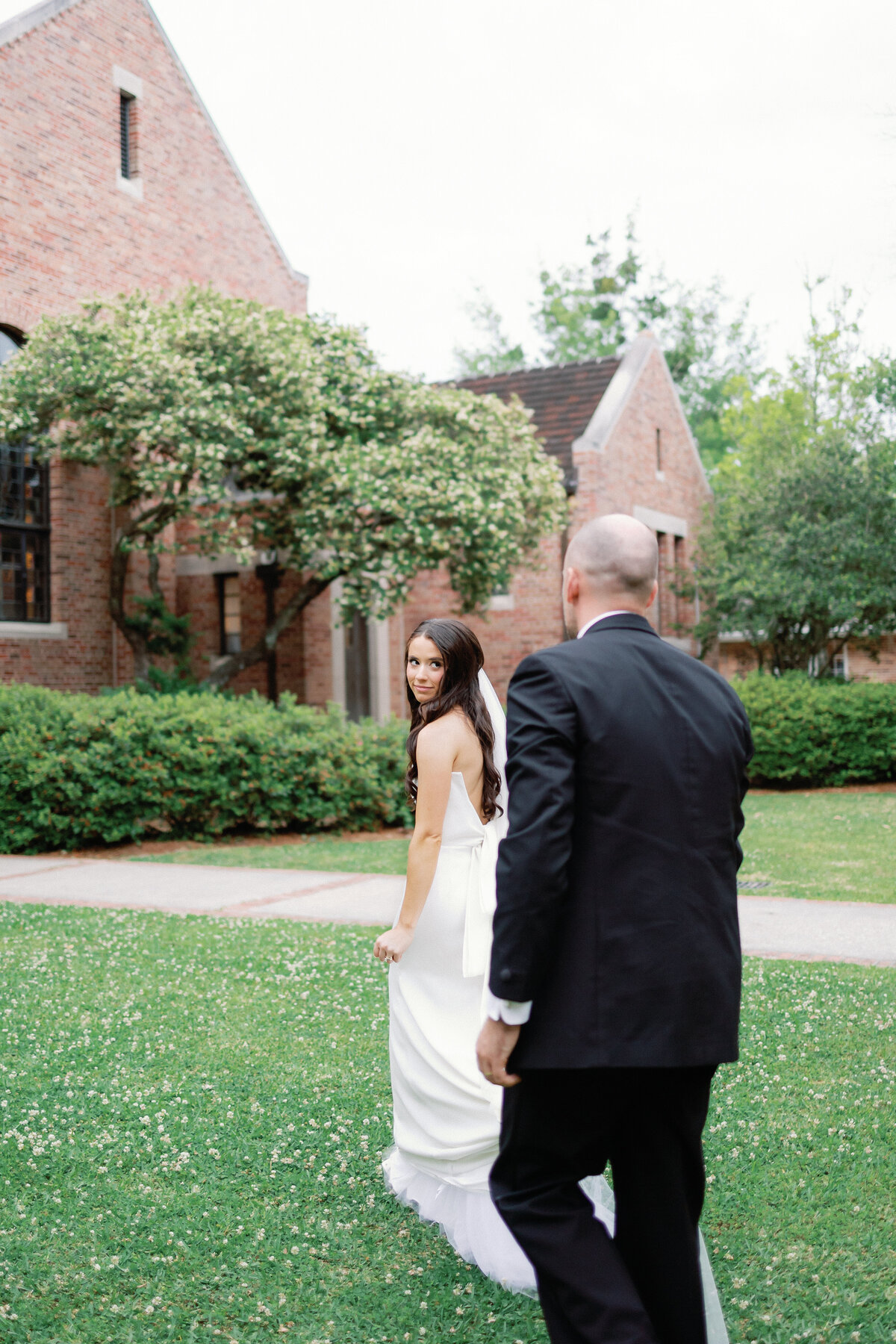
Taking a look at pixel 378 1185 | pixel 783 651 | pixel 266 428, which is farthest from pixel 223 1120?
pixel 783 651

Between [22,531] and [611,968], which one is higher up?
[22,531]

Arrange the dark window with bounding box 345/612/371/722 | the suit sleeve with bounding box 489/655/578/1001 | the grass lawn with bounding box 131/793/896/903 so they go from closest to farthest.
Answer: the suit sleeve with bounding box 489/655/578/1001 → the grass lawn with bounding box 131/793/896/903 → the dark window with bounding box 345/612/371/722

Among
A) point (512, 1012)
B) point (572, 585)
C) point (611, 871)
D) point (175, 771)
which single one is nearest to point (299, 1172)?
point (512, 1012)

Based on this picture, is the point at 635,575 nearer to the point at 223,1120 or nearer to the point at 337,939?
the point at 223,1120

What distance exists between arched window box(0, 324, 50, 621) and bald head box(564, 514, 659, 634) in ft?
Answer: 55.9

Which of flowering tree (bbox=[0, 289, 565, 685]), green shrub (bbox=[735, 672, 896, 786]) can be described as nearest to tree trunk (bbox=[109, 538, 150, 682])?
flowering tree (bbox=[0, 289, 565, 685])

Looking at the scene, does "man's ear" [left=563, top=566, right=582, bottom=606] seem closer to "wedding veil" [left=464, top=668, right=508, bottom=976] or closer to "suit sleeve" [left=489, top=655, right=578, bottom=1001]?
"suit sleeve" [left=489, top=655, right=578, bottom=1001]

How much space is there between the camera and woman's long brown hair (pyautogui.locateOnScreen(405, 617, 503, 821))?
13.1ft

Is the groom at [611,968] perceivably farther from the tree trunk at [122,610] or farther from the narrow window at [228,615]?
the narrow window at [228,615]

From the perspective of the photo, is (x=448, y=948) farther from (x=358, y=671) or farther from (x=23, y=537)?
(x=358, y=671)

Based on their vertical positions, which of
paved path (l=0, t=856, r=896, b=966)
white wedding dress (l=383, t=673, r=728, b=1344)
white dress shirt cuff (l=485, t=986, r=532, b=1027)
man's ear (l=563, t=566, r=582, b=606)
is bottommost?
paved path (l=0, t=856, r=896, b=966)

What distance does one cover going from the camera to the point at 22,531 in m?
18.8

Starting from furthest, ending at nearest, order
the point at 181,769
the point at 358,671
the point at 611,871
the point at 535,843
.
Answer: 1. the point at 358,671
2. the point at 181,769
3. the point at 611,871
4. the point at 535,843

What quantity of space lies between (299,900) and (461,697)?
596 cm
